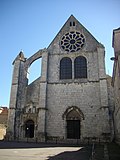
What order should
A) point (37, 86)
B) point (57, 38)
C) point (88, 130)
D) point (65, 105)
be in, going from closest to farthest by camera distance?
point (88, 130) < point (65, 105) < point (37, 86) < point (57, 38)

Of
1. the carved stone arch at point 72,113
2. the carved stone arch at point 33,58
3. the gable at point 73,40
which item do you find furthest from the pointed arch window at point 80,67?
the carved stone arch at point 33,58

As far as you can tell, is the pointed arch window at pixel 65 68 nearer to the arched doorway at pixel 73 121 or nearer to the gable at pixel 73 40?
the gable at pixel 73 40

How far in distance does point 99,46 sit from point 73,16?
23.7 ft

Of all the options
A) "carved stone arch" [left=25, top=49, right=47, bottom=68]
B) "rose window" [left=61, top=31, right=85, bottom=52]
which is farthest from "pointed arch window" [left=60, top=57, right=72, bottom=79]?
"carved stone arch" [left=25, top=49, right=47, bottom=68]

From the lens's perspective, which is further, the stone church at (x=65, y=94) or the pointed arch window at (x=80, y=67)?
the pointed arch window at (x=80, y=67)

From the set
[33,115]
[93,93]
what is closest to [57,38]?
[93,93]

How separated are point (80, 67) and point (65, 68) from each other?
2.03 m

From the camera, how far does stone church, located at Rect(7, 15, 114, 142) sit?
21031 mm


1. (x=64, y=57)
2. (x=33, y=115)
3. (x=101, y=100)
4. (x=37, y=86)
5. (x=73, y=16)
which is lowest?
(x=33, y=115)

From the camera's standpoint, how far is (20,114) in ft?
75.6

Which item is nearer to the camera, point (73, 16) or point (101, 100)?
point (101, 100)

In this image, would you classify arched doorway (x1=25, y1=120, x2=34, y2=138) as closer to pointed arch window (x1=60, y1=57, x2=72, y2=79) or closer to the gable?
pointed arch window (x1=60, y1=57, x2=72, y2=79)

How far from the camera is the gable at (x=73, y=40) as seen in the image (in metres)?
25.0

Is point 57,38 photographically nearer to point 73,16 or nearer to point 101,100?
point 73,16
